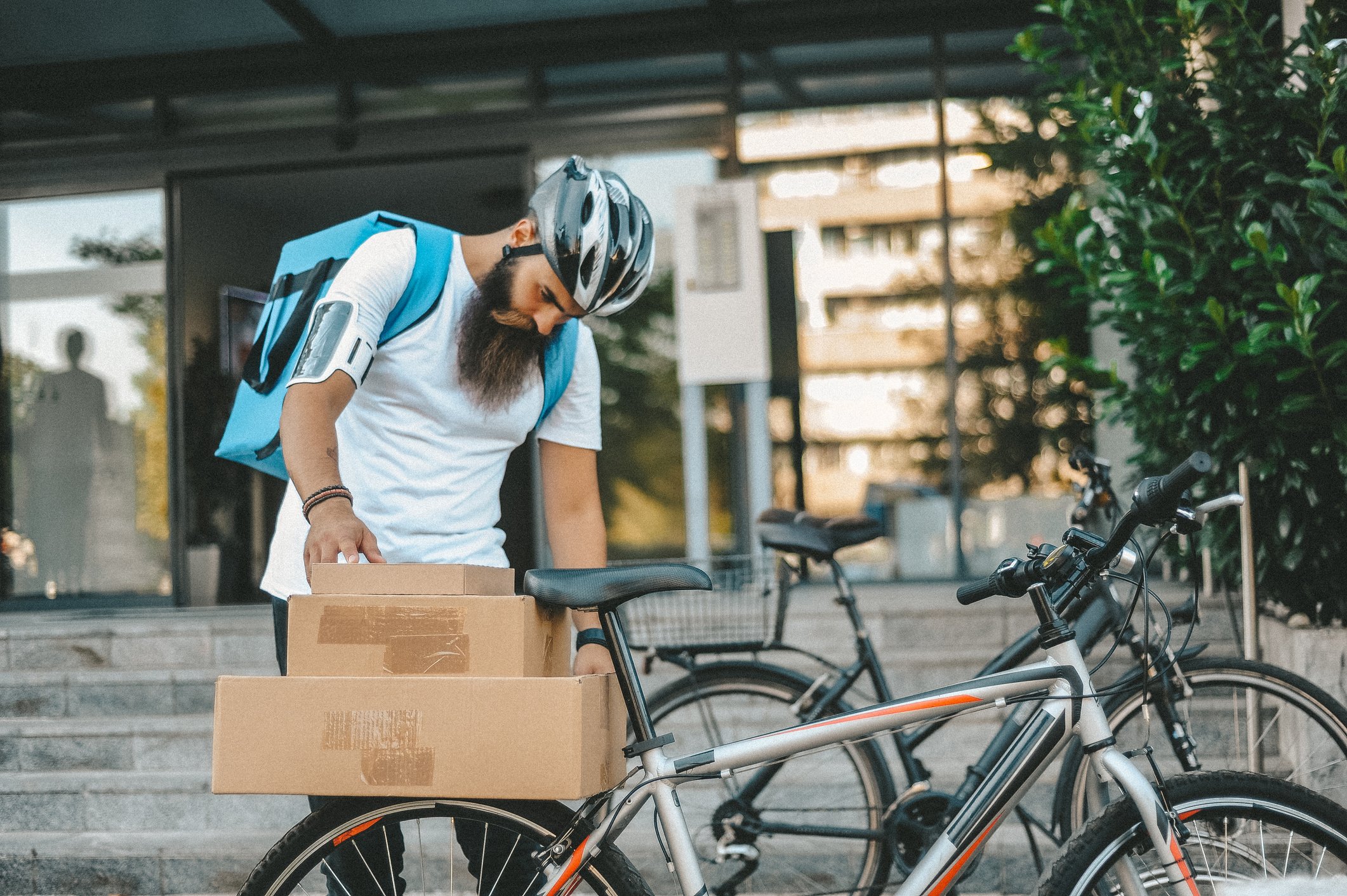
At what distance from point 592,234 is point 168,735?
3.53 m

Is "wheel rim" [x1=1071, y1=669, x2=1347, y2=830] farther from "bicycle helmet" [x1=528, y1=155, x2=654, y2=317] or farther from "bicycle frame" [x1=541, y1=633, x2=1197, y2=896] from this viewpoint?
"bicycle helmet" [x1=528, y1=155, x2=654, y2=317]

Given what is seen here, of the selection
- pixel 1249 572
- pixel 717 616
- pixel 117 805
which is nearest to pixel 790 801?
pixel 717 616

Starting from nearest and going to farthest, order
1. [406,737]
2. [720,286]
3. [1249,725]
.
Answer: [406,737] < [1249,725] < [720,286]

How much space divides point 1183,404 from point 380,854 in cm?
321

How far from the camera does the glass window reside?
292 inches

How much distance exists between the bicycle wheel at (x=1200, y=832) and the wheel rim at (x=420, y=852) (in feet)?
2.65

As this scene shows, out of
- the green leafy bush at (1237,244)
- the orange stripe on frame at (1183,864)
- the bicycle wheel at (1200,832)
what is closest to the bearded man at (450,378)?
the bicycle wheel at (1200,832)

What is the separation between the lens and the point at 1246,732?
3260mm

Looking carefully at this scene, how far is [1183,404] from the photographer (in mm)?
3955

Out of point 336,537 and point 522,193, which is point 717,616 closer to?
point 336,537

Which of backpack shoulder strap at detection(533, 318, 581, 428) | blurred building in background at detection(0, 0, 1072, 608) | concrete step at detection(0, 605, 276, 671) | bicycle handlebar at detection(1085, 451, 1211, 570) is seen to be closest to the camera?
bicycle handlebar at detection(1085, 451, 1211, 570)

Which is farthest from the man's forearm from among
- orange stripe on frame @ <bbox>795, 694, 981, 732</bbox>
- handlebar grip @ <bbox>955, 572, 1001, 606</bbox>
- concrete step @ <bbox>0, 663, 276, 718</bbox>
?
concrete step @ <bbox>0, 663, 276, 718</bbox>

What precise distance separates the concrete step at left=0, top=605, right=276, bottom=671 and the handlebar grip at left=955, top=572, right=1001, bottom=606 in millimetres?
4059

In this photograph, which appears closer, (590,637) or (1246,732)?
(590,637)
